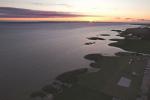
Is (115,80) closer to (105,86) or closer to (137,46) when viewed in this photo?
(105,86)

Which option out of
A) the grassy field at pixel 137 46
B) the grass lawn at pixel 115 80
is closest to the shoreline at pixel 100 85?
the grass lawn at pixel 115 80

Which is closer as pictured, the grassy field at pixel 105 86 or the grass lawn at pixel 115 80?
the grassy field at pixel 105 86

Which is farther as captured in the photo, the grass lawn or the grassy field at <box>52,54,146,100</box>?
the grass lawn

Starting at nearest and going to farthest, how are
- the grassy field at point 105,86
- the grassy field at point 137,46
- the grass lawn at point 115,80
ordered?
the grassy field at point 105,86, the grass lawn at point 115,80, the grassy field at point 137,46

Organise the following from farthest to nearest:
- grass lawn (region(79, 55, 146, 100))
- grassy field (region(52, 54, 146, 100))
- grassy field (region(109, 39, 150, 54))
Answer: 1. grassy field (region(109, 39, 150, 54))
2. grass lawn (region(79, 55, 146, 100))
3. grassy field (region(52, 54, 146, 100))

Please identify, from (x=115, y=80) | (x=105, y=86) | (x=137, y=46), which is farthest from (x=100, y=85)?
(x=137, y=46)

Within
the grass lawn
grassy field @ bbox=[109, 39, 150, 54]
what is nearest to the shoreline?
the grass lawn

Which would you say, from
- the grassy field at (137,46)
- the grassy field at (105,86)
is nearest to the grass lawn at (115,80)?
the grassy field at (105,86)

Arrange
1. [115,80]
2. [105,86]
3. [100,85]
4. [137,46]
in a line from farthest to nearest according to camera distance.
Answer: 1. [137,46]
2. [115,80]
3. [100,85]
4. [105,86]

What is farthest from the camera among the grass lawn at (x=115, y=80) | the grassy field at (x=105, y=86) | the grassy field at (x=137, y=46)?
the grassy field at (x=137, y=46)

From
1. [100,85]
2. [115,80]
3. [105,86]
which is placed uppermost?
[115,80]

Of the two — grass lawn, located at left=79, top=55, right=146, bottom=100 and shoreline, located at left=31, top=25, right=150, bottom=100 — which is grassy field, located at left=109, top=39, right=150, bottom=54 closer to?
grass lawn, located at left=79, top=55, right=146, bottom=100

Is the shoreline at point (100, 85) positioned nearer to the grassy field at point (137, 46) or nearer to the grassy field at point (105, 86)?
the grassy field at point (105, 86)
